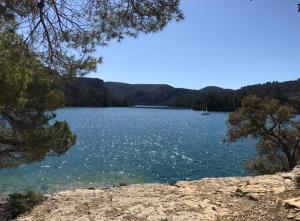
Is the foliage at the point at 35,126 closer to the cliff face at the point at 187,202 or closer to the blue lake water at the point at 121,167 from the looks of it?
the cliff face at the point at 187,202

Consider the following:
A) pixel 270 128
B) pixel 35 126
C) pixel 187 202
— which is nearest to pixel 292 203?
pixel 187 202

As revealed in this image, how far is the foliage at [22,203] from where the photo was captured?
13016mm

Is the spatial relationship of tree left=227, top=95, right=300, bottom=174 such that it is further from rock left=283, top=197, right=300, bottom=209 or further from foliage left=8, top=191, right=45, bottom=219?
rock left=283, top=197, right=300, bottom=209

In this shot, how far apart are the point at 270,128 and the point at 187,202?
76.3 ft

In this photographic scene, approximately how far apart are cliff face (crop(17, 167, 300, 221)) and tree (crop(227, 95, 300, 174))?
19.0m

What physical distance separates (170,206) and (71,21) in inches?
233

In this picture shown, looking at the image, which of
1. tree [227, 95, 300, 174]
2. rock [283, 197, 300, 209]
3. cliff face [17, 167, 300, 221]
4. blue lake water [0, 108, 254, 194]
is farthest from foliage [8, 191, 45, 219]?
tree [227, 95, 300, 174]

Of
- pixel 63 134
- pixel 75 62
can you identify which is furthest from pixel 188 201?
pixel 63 134

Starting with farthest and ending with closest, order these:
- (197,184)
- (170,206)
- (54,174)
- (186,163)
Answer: (186,163), (54,174), (197,184), (170,206)

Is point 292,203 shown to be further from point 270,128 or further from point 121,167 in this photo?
point 121,167

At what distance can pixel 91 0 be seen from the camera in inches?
457

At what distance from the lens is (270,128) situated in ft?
109

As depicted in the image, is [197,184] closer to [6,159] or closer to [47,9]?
[47,9]

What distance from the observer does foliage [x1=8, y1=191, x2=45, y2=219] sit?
1302cm
